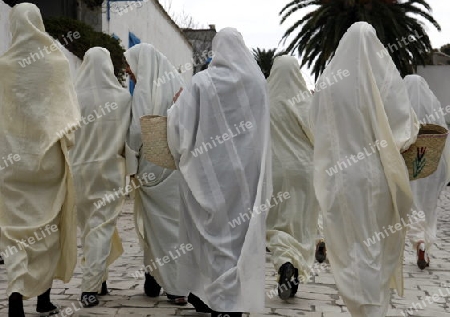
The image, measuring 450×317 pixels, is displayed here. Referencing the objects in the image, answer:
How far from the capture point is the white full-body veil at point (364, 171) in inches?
157

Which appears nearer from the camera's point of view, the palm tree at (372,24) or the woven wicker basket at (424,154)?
the woven wicker basket at (424,154)

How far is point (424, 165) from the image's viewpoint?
13.8ft

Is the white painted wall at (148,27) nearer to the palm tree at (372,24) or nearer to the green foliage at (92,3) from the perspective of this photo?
the green foliage at (92,3)

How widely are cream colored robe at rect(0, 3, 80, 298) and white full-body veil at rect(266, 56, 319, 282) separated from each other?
5.70 feet

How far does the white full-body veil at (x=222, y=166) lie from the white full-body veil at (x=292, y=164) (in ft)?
4.48

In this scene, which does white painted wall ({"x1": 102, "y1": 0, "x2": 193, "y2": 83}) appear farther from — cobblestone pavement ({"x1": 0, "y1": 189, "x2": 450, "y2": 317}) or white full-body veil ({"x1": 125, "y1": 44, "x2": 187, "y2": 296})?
white full-body veil ({"x1": 125, "y1": 44, "x2": 187, "y2": 296})

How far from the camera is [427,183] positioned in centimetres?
728

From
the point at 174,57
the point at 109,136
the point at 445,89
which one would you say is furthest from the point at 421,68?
the point at 109,136

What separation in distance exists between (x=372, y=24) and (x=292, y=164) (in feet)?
66.0

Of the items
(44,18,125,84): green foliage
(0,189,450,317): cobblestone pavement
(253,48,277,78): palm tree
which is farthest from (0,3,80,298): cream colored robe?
(253,48,277,78): palm tree

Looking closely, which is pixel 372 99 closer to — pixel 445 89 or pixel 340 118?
pixel 340 118

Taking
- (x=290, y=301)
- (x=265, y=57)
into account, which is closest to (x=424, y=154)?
(x=290, y=301)

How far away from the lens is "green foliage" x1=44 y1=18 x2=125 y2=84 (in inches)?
437

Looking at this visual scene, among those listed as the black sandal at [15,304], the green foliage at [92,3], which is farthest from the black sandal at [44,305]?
the green foliage at [92,3]
